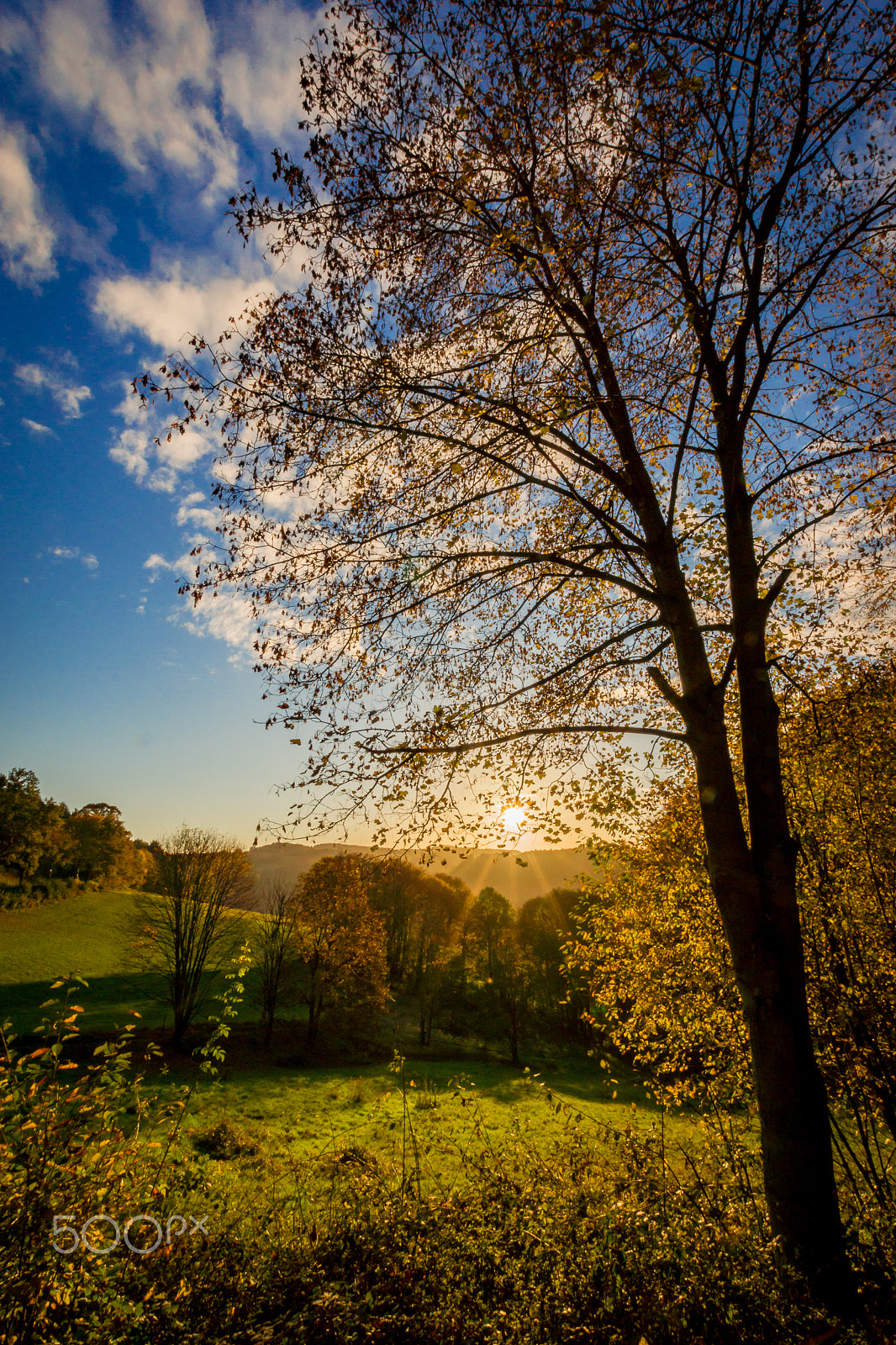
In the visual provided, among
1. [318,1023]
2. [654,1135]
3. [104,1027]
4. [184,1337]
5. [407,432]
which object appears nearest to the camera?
[184,1337]

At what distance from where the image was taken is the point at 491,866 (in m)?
26.7

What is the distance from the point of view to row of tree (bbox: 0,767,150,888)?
154 ft

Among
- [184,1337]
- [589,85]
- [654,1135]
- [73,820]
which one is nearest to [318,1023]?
[654,1135]

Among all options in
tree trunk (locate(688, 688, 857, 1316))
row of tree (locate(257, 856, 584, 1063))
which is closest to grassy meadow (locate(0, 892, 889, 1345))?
tree trunk (locate(688, 688, 857, 1316))

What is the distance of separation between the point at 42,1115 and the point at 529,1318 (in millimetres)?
3604

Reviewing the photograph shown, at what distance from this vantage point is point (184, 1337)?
347 cm

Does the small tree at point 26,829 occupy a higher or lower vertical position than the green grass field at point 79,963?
higher

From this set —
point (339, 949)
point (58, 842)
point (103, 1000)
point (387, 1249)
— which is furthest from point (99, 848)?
point (387, 1249)

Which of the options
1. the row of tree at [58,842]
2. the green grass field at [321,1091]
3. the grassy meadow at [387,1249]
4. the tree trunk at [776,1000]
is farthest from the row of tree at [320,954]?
the tree trunk at [776,1000]

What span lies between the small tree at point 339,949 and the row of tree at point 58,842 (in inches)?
635

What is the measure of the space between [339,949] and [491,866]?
11.5 metres

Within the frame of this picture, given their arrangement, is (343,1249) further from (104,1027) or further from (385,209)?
(104,1027)

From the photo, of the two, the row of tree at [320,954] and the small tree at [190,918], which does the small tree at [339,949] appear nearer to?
the row of tree at [320,954]

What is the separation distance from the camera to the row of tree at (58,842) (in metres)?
47.0
